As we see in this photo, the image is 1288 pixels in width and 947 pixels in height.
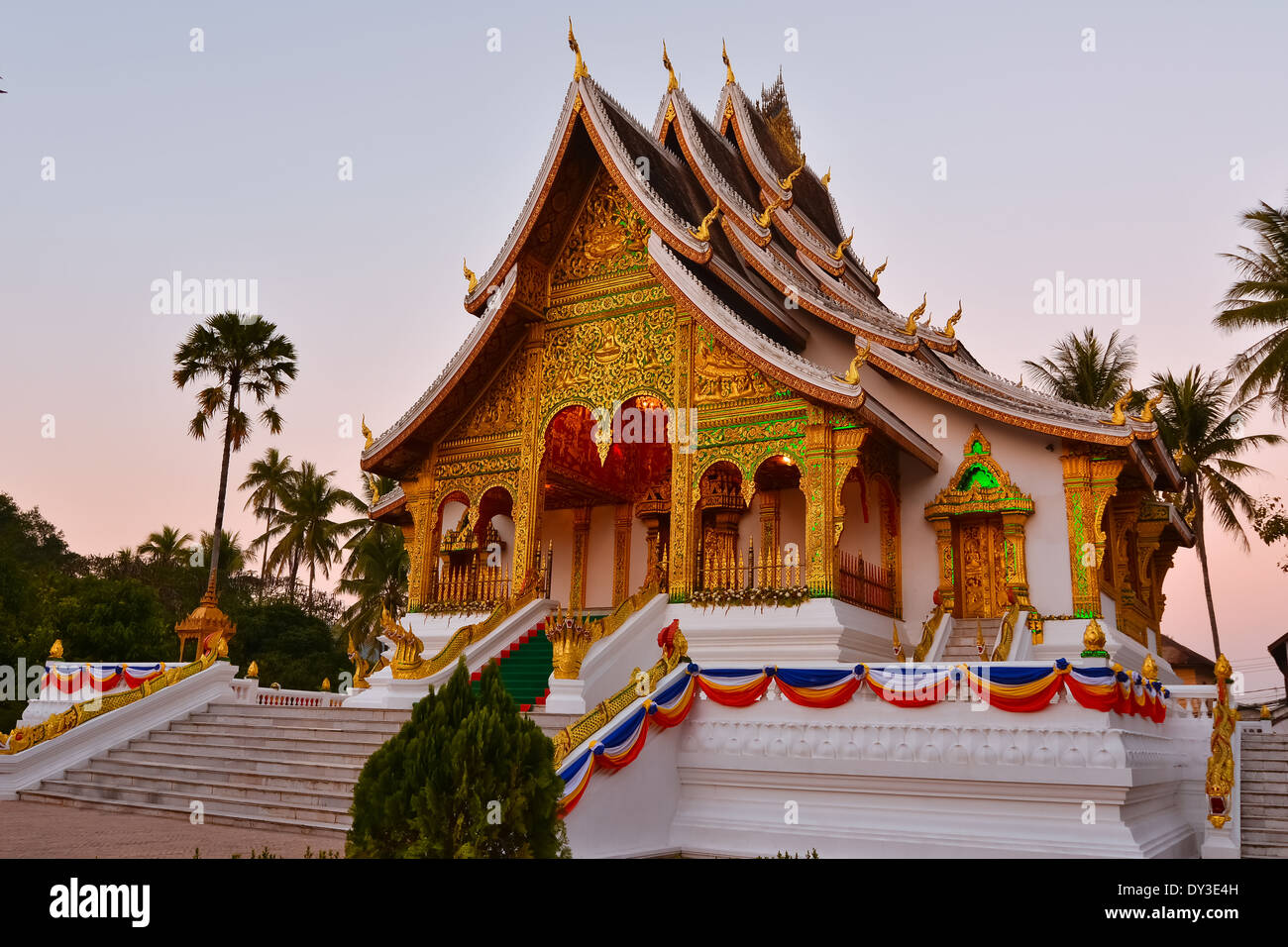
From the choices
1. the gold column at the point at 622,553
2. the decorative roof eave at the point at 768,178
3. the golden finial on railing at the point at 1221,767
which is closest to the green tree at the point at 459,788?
the golden finial on railing at the point at 1221,767

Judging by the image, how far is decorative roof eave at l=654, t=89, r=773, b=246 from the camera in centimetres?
1502

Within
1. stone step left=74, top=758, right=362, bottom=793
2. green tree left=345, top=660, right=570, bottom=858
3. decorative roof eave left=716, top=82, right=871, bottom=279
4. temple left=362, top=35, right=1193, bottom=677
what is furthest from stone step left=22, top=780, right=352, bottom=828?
decorative roof eave left=716, top=82, right=871, bottom=279

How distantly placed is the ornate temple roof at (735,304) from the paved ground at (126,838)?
668 centimetres

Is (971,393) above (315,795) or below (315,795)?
above

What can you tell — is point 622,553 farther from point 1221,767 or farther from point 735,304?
point 1221,767

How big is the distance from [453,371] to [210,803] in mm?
6758

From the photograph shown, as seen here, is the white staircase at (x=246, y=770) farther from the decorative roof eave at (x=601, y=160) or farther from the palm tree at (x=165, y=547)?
the palm tree at (x=165, y=547)

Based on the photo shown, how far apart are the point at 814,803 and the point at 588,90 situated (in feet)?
34.2

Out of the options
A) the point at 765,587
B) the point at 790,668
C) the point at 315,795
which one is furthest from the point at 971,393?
the point at 315,795

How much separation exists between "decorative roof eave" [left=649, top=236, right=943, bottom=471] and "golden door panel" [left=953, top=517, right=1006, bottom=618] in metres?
0.97

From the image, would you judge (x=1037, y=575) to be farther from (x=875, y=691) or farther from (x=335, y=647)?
(x=335, y=647)

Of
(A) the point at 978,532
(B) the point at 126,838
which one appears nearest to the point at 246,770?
(B) the point at 126,838

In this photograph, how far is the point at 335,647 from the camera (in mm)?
31312

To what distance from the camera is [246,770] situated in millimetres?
9875
